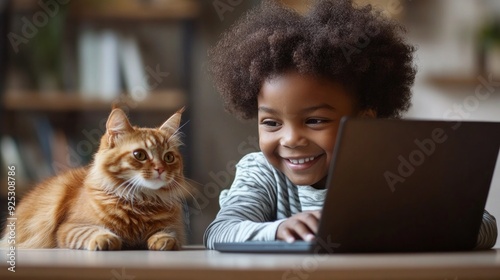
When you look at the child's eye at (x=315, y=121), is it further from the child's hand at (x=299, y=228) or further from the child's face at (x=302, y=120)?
the child's hand at (x=299, y=228)

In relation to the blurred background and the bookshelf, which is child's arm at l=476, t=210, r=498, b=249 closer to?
the blurred background

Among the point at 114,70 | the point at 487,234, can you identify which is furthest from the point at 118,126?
the point at 114,70

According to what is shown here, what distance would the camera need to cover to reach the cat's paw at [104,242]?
1110mm

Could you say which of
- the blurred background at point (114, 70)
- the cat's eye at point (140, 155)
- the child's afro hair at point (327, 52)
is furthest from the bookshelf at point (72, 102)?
the cat's eye at point (140, 155)

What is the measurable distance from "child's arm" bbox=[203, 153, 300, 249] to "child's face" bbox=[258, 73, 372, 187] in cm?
8

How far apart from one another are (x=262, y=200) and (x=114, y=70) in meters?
1.85

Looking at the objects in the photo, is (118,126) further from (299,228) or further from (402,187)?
(402,187)

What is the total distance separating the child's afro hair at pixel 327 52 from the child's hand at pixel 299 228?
312 mm

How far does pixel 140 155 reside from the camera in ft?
3.95

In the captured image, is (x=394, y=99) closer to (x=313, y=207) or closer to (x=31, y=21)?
(x=313, y=207)

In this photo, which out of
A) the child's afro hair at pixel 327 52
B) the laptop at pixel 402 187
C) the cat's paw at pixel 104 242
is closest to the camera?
the laptop at pixel 402 187

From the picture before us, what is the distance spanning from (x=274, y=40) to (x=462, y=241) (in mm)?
477

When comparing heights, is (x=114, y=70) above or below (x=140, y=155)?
above

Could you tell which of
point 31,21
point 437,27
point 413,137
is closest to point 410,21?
point 437,27
